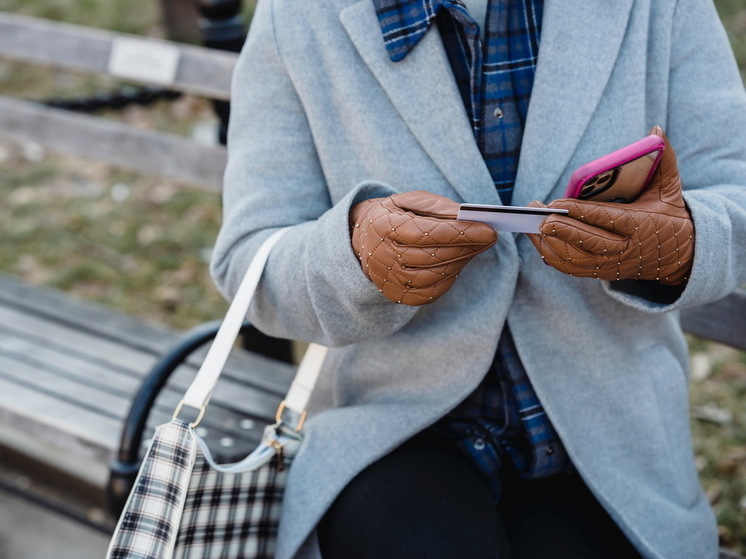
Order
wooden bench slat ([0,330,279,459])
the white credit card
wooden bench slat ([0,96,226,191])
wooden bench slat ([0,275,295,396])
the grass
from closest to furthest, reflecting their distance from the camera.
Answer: the white credit card, wooden bench slat ([0,330,279,459]), wooden bench slat ([0,275,295,396]), wooden bench slat ([0,96,226,191]), the grass

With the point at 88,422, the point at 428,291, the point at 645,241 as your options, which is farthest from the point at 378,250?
the point at 88,422

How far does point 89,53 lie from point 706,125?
1.95 metres

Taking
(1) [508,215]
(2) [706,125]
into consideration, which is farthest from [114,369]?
(2) [706,125]

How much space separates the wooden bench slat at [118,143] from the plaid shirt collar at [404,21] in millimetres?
1087

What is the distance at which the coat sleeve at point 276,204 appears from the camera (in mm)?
1474

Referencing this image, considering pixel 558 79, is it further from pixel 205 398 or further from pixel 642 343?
pixel 205 398

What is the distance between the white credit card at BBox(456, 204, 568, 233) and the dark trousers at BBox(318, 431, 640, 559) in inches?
18.7

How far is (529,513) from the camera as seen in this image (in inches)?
61.1

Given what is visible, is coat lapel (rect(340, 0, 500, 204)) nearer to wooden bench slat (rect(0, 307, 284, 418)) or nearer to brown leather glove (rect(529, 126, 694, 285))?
brown leather glove (rect(529, 126, 694, 285))

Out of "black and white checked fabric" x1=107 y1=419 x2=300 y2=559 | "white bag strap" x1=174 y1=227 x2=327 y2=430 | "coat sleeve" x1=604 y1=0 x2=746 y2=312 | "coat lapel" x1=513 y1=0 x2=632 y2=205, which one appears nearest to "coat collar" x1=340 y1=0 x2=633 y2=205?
"coat lapel" x1=513 y1=0 x2=632 y2=205

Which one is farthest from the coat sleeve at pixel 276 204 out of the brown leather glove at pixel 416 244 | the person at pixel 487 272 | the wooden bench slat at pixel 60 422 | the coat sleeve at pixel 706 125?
the wooden bench slat at pixel 60 422

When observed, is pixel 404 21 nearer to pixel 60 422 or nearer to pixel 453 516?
pixel 453 516

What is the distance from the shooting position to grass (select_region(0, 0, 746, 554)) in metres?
2.78

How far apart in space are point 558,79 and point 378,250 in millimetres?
470
